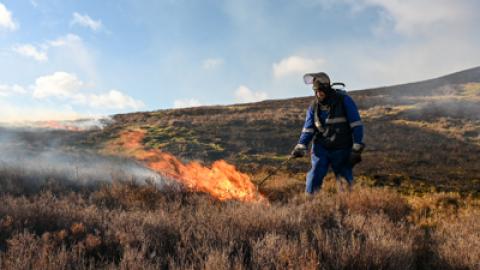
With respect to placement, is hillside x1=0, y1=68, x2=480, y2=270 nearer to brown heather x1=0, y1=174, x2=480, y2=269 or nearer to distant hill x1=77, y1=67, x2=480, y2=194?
brown heather x1=0, y1=174, x2=480, y2=269

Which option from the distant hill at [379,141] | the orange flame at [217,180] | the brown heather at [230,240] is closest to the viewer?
the brown heather at [230,240]

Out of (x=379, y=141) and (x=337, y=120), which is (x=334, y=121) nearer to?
(x=337, y=120)

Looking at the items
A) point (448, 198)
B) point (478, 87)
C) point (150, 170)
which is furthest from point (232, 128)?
point (478, 87)

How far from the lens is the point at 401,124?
1148 inches

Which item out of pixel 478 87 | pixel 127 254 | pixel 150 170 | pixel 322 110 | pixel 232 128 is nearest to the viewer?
pixel 127 254

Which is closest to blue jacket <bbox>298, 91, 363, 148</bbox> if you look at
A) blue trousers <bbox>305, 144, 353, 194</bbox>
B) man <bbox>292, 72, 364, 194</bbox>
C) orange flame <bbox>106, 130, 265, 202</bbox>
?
man <bbox>292, 72, 364, 194</bbox>

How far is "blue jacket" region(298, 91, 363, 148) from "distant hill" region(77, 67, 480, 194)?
4.09 meters

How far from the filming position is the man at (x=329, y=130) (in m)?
6.72

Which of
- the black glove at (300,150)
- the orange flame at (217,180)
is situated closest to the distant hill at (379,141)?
the orange flame at (217,180)

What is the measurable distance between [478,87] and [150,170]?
47.2 metres

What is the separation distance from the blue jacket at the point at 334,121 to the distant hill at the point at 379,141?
13.4ft

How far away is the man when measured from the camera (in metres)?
6.72

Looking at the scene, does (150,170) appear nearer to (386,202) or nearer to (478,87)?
(386,202)

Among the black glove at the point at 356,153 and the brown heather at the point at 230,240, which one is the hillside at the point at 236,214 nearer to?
the brown heather at the point at 230,240
